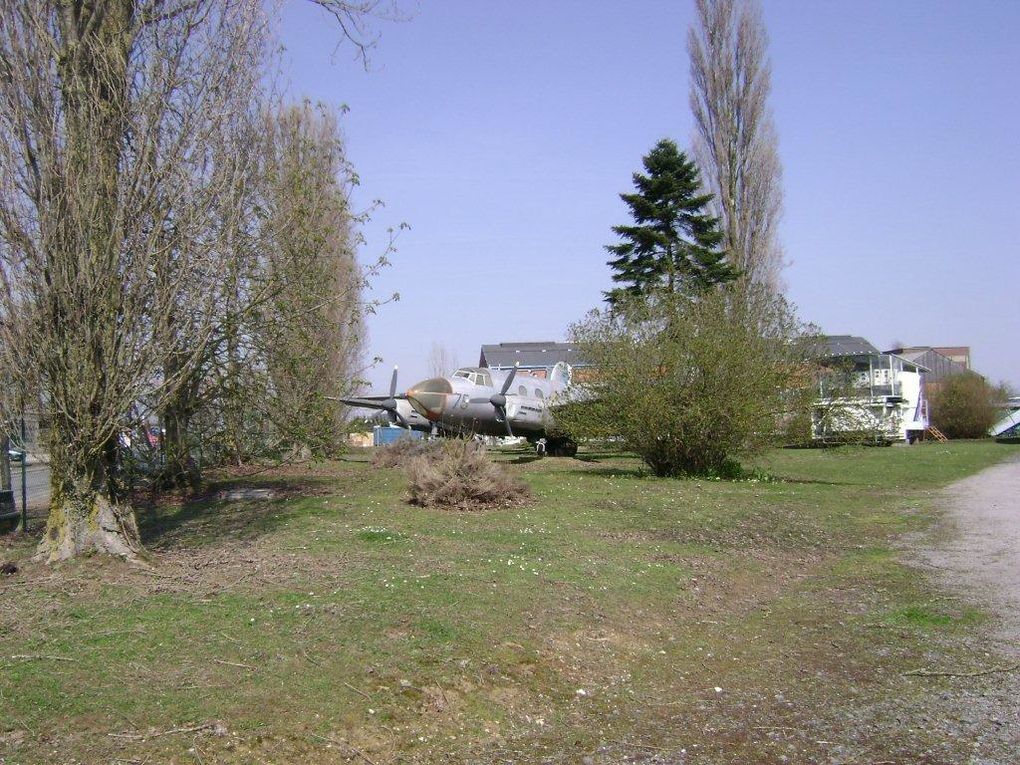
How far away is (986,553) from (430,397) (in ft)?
57.2

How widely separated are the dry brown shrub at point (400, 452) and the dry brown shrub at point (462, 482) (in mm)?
8032

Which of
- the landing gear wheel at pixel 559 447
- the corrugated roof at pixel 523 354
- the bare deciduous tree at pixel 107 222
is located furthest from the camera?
the corrugated roof at pixel 523 354

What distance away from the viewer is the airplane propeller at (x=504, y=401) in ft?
87.1

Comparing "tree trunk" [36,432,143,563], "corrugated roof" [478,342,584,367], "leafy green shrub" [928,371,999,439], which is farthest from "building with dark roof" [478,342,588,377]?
"tree trunk" [36,432,143,563]

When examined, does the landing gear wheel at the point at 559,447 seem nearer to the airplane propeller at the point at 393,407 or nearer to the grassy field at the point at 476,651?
the airplane propeller at the point at 393,407

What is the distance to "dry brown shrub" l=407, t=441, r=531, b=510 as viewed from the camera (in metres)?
13.1

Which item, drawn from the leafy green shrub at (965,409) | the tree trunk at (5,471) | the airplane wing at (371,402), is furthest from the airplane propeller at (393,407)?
the leafy green shrub at (965,409)

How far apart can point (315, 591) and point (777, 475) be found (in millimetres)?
18688

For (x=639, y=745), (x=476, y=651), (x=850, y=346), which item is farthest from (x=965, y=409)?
(x=639, y=745)

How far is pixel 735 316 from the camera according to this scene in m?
22.3

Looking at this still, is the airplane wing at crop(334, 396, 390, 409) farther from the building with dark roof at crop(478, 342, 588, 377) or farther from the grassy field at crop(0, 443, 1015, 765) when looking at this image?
the building with dark roof at crop(478, 342, 588, 377)

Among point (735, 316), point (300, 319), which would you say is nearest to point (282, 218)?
point (300, 319)

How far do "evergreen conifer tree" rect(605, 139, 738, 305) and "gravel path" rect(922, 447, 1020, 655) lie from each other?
1652 cm

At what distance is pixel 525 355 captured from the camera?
225 ft
